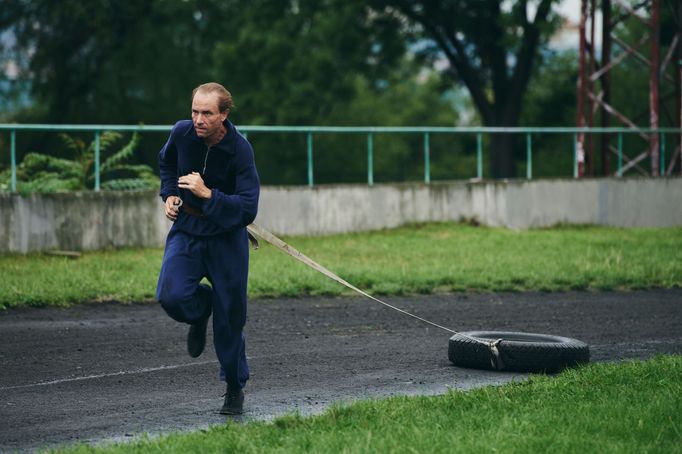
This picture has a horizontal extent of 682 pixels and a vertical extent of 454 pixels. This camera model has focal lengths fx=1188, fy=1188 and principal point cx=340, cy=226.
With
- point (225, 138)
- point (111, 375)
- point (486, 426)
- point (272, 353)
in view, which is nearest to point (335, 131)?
point (272, 353)

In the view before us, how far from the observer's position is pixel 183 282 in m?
6.22

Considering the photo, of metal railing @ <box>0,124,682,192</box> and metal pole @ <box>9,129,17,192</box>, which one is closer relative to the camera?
metal pole @ <box>9,129,17,192</box>

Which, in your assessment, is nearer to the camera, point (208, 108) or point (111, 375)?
point (208, 108)

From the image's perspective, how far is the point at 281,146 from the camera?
39500mm

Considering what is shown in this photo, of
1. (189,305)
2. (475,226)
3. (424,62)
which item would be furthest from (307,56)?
(189,305)

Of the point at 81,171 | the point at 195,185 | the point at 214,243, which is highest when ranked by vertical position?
the point at 81,171

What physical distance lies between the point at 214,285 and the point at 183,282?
0.20m

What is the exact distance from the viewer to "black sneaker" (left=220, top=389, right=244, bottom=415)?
6398 millimetres

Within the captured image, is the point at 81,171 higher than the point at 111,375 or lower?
higher

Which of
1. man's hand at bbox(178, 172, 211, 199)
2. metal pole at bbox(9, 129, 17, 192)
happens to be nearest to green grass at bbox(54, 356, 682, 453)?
man's hand at bbox(178, 172, 211, 199)

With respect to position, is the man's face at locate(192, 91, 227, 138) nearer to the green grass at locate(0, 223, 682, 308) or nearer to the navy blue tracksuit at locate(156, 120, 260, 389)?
the navy blue tracksuit at locate(156, 120, 260, 389)

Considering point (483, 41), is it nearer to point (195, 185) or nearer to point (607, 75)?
point (607, 75)

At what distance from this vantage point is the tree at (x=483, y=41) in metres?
33.4

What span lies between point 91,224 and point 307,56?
26327 millimetres
